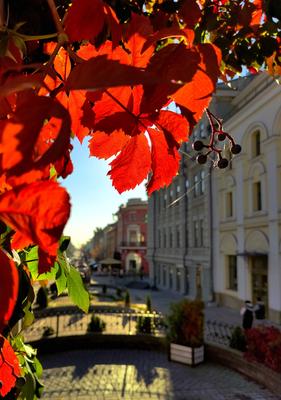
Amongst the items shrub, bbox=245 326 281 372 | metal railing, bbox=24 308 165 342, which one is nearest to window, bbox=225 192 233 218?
metal railing, bbox=24 308 165 342

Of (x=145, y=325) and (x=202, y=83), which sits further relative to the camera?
(x=145, y=325)

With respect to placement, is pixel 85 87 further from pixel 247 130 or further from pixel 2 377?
pixel 247 130

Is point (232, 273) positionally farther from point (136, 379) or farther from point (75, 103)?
point (75, 103)

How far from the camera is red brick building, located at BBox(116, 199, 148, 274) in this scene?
5834cm

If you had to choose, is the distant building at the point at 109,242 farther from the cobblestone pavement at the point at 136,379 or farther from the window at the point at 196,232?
the cobblestone pavement at the point at 136,379

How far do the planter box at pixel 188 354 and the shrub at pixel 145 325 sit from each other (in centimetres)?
219

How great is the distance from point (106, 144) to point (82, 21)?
0.29 metres

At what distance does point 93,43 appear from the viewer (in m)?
0.85

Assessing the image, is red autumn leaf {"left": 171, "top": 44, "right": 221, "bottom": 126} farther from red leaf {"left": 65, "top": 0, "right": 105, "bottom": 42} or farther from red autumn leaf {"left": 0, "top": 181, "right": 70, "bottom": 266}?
red autumn leaf {"left": 0, "top": 181, "right": 70, "bottom": 266}

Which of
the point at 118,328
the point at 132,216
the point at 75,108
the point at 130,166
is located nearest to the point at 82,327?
the point at 118,328

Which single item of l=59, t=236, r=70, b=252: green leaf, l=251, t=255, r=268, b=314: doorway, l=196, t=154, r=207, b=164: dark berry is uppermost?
l=196, t=154, r=207, b=164: dark berry

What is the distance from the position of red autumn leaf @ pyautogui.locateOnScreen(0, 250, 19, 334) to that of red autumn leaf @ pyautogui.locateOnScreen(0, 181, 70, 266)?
0.29 feet

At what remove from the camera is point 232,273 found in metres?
22.5

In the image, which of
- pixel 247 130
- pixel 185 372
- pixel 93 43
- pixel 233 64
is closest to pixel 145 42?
pixel 93 43
